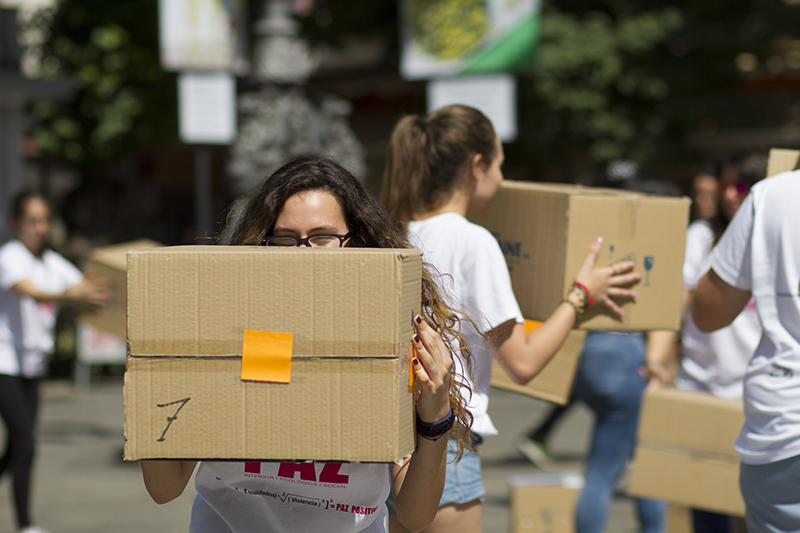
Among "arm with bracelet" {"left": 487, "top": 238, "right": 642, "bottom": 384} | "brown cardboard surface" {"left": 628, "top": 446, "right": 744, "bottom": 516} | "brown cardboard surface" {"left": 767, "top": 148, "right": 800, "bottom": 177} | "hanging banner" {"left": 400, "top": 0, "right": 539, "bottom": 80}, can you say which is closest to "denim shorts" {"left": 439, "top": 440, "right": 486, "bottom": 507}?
"arm with bracelet" {"left": 487, "top": 238, "right": 642, "bottom": 384}

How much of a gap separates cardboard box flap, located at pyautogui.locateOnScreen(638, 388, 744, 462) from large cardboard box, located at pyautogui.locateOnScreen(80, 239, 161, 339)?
316cm

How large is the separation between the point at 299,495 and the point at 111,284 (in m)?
4.10

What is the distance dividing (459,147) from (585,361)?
220 centimetres

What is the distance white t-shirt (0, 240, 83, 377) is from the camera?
5.09 meters

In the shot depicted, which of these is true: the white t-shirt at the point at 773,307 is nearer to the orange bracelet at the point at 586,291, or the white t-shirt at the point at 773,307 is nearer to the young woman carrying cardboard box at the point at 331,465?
the orange bracelet at the point at 586,291

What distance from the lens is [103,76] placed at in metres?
14.7

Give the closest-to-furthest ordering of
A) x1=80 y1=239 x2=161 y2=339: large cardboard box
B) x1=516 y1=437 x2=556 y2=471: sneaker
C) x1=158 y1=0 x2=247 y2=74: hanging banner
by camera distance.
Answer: x1=80 y1=239 x2=161 y2=339: large cardboard box, x1=516 y1=437 x2=556 y2=471: sneaker, x1=158 y1=0 x2=247 y2=74: hanging banner

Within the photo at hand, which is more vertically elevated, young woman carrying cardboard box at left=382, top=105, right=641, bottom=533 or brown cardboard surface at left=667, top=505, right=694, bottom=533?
young woman carrying cardboard box at left=382, top=105, right=641, bottom=533

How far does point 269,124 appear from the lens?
8.13 metres

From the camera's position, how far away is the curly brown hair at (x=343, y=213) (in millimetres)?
2043

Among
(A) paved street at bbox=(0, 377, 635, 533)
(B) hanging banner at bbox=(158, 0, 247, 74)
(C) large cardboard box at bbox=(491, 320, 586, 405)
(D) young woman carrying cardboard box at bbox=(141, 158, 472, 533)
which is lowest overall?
(A) paved street at bbox=(0, 377, 635, 533)

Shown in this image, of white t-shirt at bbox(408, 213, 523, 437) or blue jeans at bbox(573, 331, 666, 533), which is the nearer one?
white t-shirt at bbox(408, 213, 523, 437)

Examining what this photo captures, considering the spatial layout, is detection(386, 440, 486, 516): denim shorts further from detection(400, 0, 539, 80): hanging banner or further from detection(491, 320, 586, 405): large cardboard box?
detection(400, 0, 539, 80): hanging banner

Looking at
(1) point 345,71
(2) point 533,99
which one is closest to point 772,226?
(2) point 533,99
